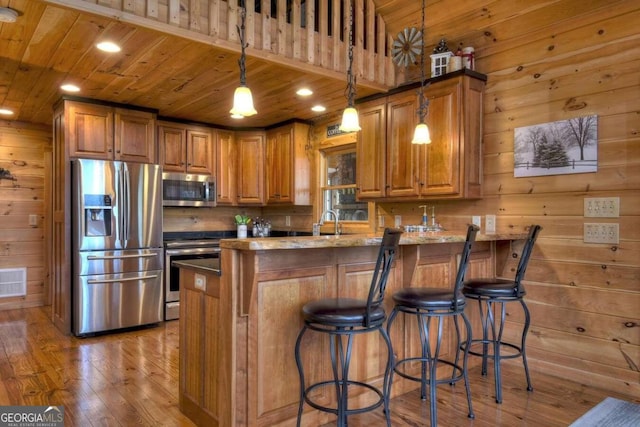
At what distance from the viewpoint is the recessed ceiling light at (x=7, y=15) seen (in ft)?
7.93

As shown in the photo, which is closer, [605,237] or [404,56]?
[605,237]

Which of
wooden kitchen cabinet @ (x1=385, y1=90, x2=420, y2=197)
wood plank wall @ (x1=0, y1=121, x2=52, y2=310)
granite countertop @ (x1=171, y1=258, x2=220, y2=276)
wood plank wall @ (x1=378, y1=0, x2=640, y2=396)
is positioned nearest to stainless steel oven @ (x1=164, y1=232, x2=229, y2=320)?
wood plank wall @ (x1=0, y1=121, x2=52, y2=310)

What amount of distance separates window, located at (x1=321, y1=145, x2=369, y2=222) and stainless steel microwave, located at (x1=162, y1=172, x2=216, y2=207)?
139 cm

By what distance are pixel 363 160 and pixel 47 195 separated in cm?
393

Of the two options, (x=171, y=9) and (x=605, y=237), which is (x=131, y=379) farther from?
(x=605, y=237)

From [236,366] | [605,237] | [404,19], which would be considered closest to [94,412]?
[236,366]

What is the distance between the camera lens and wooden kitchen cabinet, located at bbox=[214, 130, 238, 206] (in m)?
5.41

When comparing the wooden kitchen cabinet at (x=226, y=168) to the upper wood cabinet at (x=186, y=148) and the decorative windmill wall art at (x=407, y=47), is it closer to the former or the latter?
the upper wood cabinet at (x=186, y=148)

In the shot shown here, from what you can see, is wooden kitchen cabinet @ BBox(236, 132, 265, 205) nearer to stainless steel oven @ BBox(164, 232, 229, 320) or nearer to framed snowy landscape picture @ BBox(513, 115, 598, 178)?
stainless steel oven @ BBox(164, 232, 229, 320)

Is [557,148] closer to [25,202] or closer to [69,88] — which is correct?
[69,88]

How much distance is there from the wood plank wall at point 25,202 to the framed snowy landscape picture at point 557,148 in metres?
5.16

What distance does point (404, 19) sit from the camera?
376 cm

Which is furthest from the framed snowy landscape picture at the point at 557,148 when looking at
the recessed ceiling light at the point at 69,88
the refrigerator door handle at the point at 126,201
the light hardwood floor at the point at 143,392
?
the recessed ceiling light at the point at 69,88

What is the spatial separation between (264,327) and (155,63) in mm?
2260
